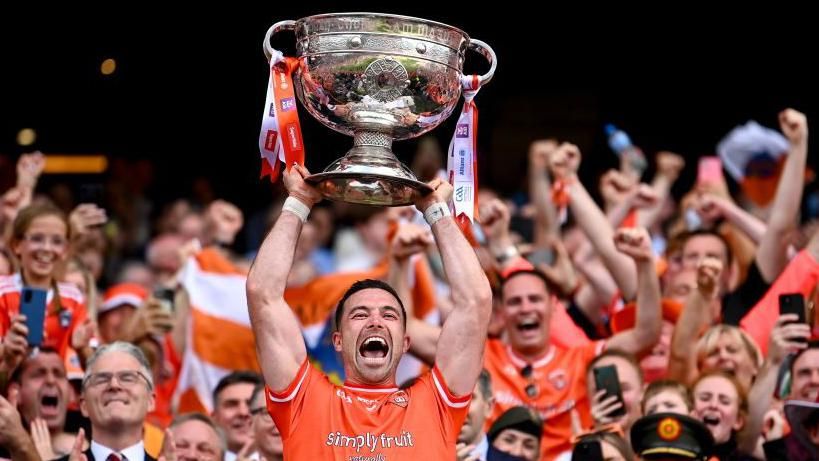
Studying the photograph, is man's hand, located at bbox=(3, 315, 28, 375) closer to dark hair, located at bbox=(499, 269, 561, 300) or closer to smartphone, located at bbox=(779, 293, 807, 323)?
dark hair, located at bbox=(499, 269, 561, 300)

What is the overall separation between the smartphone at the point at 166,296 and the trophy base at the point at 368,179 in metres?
2.84

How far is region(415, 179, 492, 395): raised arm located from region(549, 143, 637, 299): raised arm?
9.62 feet

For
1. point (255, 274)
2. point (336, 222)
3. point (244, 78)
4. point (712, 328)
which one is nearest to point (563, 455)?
point (712, 328)

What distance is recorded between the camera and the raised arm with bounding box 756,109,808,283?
1020 cm

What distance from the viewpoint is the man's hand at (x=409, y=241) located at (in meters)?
9.44

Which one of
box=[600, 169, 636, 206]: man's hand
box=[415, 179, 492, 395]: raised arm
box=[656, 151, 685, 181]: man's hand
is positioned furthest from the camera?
box=[656, 151, 685, 181]: man's hand

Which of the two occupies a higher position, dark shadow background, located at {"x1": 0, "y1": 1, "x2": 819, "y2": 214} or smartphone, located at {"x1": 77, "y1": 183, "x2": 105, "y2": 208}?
dark shadow background, located at {"x1": 0, "y1": 1, "x2": 819, "y2": 214}

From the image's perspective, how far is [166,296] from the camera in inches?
407

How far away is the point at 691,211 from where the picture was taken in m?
12.2

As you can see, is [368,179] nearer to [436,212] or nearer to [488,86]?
[436,212]

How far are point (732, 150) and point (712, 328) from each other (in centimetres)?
312

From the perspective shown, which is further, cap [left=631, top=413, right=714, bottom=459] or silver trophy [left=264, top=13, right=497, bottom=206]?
cap [left=631, top=413, right=714, bottom=459]

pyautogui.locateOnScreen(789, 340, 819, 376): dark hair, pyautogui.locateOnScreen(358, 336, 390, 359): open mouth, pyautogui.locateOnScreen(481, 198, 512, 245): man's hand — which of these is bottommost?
pyautogui.locateOnScreen(358, 336, 390, 359): open mouth

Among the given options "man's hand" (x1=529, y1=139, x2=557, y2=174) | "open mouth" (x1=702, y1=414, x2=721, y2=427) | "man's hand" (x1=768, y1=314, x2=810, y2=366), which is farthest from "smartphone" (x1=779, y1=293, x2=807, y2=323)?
"man's hand" (x1=529, y1=139, x2=557, y2=174)
